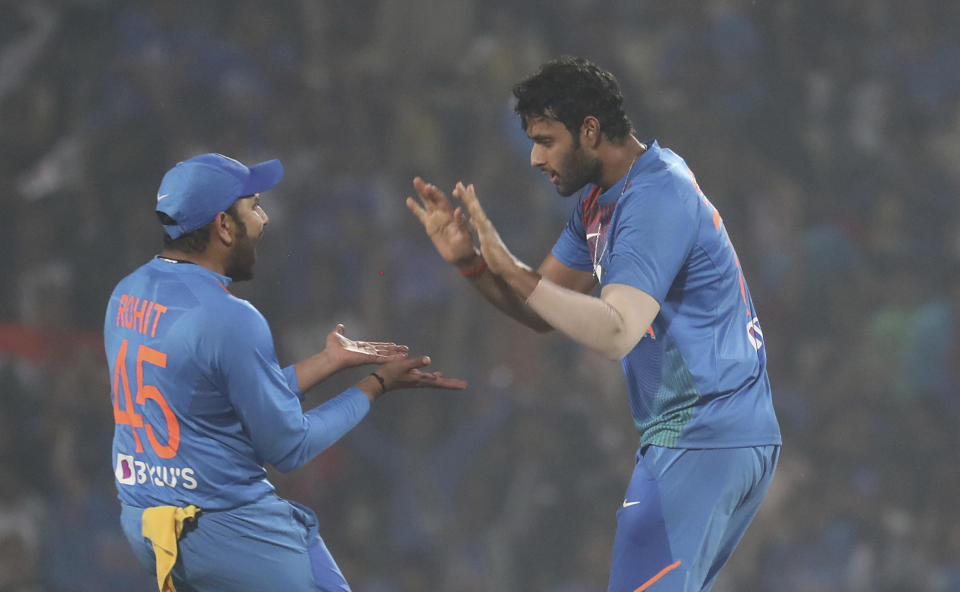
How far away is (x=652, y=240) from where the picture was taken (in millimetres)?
2092

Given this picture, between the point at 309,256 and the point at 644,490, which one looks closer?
the point at 644,490

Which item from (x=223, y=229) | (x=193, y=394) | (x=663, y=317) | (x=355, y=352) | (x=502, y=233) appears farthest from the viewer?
(x=502, y=233)

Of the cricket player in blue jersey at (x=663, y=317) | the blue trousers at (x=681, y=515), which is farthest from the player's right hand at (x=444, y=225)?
the blue trousers at (x=681, y=515)

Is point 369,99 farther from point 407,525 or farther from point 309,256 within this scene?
point 407,525

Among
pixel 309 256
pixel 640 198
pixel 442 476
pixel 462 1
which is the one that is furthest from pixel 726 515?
pixel 462 1

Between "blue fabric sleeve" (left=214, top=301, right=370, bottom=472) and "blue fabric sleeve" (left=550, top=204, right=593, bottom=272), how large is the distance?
0.91 meters

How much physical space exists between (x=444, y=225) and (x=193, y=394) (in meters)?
0.63

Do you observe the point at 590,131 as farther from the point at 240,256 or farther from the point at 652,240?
the point at 240,256

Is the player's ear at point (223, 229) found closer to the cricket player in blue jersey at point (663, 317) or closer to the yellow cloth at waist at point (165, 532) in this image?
the cricket player in blue jersey at point (663, 317)

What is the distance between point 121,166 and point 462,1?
1.84 m

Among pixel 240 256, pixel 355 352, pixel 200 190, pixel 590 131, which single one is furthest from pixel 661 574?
pixel 200 190

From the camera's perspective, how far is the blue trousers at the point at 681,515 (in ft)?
7.20

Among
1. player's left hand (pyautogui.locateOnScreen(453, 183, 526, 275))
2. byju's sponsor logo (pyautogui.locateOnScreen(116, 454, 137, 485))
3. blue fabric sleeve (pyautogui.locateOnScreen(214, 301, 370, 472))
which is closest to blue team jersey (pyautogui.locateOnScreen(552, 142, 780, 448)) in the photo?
player's left hand (pyautogui.locateOnScreen(453, 183, 526, 275))

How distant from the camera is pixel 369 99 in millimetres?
4945
